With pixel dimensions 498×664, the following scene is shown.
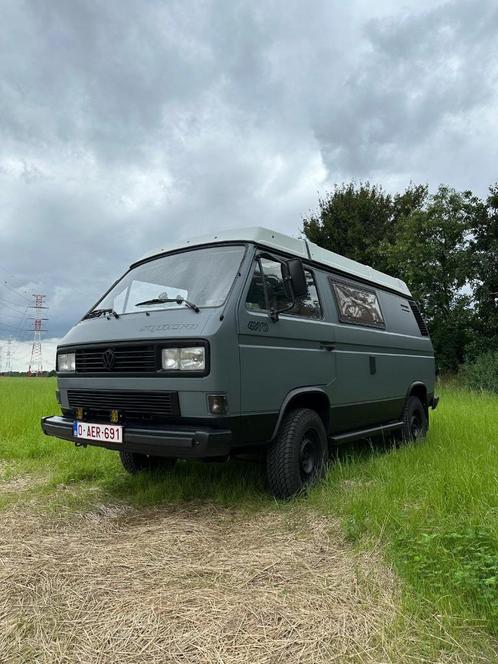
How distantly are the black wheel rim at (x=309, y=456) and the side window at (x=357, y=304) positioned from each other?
138 cm

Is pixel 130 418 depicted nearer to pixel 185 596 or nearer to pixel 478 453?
pixel 185 596

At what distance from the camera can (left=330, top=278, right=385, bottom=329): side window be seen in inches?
211

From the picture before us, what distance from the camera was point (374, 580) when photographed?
2.71 m

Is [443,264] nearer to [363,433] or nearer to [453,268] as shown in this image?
[453,268]

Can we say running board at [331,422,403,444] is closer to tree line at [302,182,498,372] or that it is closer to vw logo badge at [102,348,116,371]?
vw logo badge at [102,348,116,371]

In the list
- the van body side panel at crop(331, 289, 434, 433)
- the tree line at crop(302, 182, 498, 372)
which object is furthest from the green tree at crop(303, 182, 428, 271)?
the van body side panel at crop(331, 289, 434, 433)

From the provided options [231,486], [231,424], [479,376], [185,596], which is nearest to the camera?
[185,596]

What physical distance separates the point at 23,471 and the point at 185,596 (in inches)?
148

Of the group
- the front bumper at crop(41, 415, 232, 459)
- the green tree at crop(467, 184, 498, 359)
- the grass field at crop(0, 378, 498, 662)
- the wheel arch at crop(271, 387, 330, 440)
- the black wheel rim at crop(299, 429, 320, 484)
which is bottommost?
the grass field at crop(0, 378, 498, 662)

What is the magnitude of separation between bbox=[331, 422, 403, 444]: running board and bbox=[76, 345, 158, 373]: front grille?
6.72 feet

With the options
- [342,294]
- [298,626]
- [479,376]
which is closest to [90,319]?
[342,294]

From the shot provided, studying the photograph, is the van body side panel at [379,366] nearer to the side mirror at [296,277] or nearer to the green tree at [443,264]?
the side mirror at [296,277]

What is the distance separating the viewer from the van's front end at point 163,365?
352cm

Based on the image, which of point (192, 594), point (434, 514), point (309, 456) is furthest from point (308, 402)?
point (192, 594)
